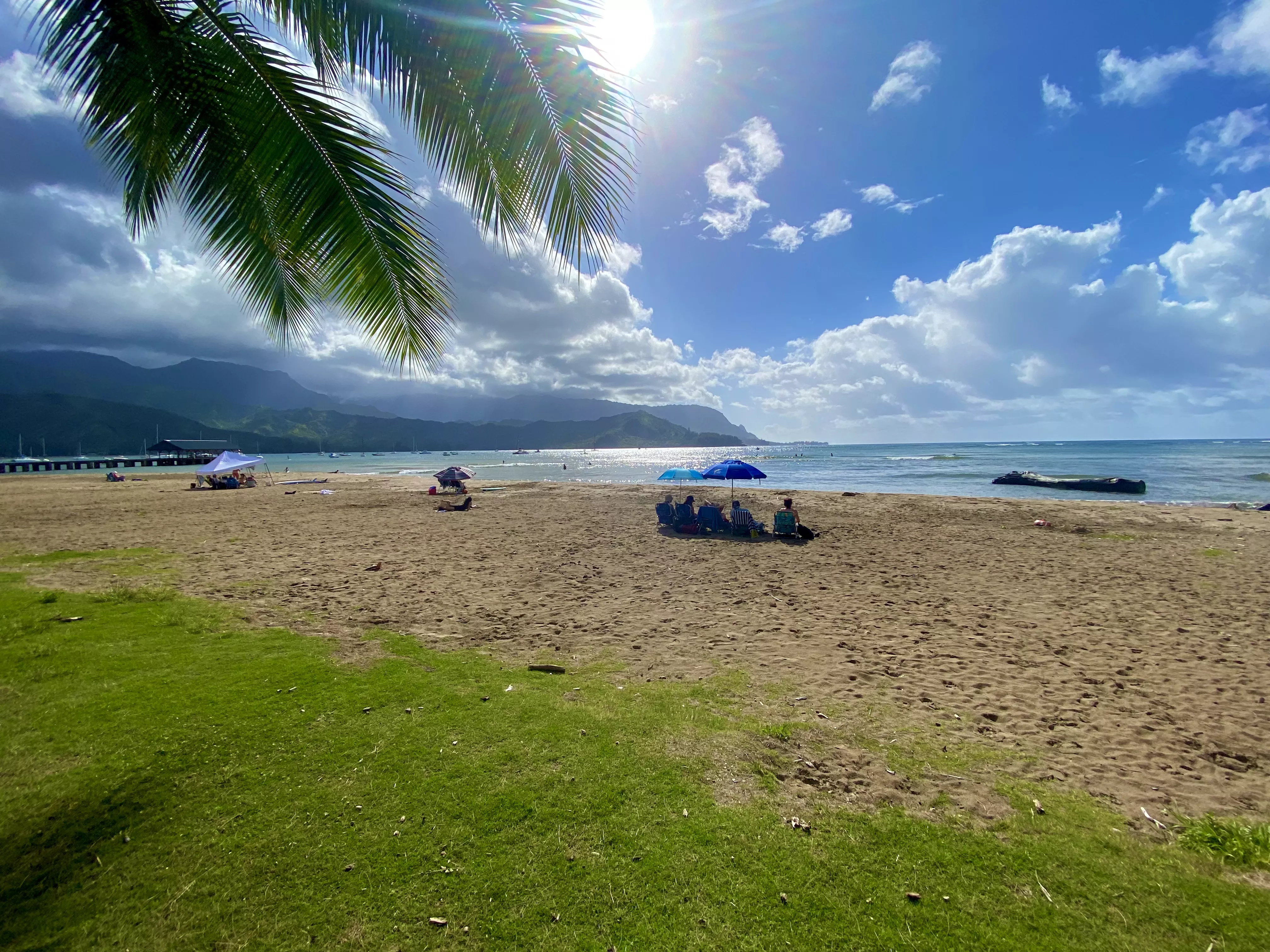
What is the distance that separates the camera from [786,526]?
13859 mm

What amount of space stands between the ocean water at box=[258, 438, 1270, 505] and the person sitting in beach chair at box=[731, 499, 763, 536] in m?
16.0

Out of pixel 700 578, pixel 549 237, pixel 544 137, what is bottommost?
pixel 700 578

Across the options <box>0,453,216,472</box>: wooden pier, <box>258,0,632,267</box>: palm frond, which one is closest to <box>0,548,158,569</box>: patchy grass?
<box>258,0,632,267</box>: palm frond

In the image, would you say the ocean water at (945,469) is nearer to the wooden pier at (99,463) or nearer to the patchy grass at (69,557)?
the wooden pier at (99,463)

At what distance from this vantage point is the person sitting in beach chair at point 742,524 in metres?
14.1

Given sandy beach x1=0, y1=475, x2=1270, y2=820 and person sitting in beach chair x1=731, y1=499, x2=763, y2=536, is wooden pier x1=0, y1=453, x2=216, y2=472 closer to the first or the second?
sandy beach x1=0, y1=475, x2=1270, y2=820

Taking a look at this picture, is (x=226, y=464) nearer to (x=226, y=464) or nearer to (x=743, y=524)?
(x=226, y=464)

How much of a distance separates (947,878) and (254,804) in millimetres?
3837

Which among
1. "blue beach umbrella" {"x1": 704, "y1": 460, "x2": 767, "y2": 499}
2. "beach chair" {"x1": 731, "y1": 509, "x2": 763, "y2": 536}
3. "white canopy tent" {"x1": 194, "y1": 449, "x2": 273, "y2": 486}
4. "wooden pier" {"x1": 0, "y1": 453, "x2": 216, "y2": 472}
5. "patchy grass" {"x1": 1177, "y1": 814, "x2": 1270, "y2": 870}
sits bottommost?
"wooden pier" {"x1": 0, "y1": 453, "x2": 216, "y2": 472}

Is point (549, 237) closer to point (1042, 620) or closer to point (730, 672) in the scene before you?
point (730, 672)

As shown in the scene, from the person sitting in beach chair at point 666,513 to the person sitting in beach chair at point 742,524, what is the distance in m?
1.90

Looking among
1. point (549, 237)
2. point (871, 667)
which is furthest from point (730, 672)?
point (549, 237)

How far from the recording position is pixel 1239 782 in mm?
3775

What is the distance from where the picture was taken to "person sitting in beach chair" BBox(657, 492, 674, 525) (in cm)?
1561
